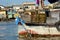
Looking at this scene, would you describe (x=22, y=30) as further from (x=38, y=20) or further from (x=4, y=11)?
(x=4, y=11)

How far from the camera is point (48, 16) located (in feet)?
51.7

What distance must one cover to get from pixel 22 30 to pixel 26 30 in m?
0.61

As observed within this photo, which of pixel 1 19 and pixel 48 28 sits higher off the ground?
pixel 48 28

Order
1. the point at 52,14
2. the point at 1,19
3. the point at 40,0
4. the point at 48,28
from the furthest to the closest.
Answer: the point at 1,19
the point at 40,0
the point at 52,14
the point at 48,28

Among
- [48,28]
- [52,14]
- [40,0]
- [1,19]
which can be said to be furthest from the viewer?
[1,19]

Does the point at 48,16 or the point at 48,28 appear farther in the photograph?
the point at 48,16

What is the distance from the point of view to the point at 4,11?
4391cm

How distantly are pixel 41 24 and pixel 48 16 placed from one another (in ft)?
3.49

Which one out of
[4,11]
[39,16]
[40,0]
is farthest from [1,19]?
[39,16]

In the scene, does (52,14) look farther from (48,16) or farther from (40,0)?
(40,0)

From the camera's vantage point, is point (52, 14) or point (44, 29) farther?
point (52, 14)

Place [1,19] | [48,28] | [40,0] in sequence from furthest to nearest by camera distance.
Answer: [1,19], [40,0], [48,28]

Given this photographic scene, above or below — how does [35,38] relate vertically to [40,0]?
below

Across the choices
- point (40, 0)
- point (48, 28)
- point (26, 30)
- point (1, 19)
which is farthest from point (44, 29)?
point (1, 19)
